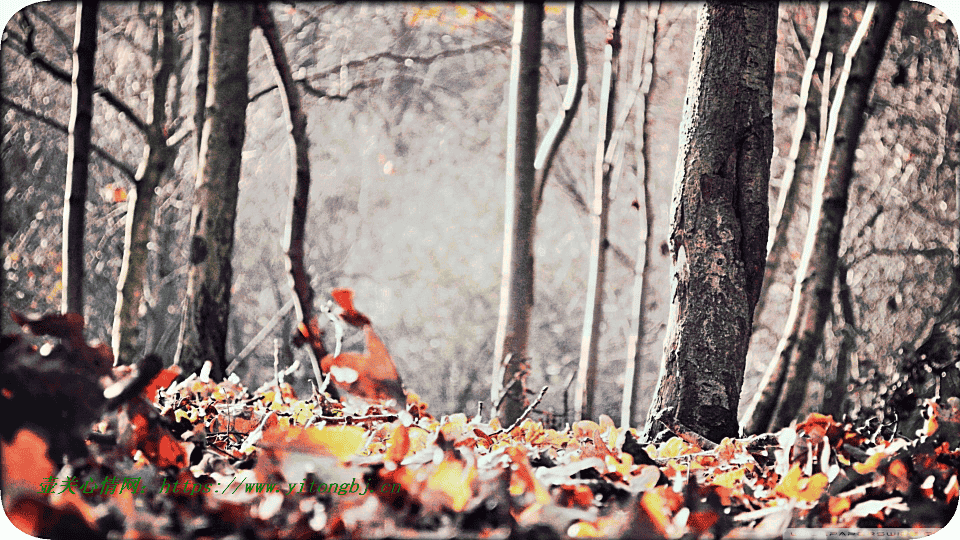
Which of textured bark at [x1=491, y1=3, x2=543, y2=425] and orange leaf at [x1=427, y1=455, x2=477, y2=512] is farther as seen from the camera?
textured bark at [x1=491, y1=3, x2=543, y2=425]

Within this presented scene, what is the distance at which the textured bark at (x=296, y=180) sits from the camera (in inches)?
112

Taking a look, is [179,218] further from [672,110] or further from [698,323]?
[698,323]

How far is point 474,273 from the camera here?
31.4 ft

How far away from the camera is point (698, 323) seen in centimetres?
163

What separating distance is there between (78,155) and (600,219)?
10.0ft

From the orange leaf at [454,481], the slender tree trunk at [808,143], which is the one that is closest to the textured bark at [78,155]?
the orange leaf at [454,481]

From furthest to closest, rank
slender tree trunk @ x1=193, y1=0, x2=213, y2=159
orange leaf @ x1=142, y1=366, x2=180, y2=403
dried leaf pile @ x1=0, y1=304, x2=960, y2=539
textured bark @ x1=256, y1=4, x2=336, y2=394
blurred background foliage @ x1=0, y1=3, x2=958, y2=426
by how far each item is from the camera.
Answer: blurred background foliage @ x1=0, y1=3, x2=958, y2=426 → slender tree trunk @ x1=193, y1=0, x2=213, y2=159 → textured bark @ x1=256, y1=4, x2=336, y2=394 → orange leaf @ x1=142, y1=366, x2=180, y2=403 → dried leaf pile @ x1=0, y1=304, x2=960, y2=539

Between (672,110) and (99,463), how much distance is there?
20.2 feet

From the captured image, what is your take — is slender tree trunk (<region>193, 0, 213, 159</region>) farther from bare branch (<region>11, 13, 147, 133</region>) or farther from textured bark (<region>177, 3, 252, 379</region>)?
bare branch (<region>11, 13, 147, 133</region>)

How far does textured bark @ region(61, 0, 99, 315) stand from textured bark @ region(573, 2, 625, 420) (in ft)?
8.92

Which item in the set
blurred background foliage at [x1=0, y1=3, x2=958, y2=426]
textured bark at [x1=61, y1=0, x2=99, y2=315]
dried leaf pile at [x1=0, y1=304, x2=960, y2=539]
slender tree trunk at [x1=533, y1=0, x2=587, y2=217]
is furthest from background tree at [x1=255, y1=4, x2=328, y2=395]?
dried leaf pile at [x1=0, y1=304, x2=960, y2=539]

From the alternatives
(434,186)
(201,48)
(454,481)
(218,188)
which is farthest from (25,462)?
(434,186)

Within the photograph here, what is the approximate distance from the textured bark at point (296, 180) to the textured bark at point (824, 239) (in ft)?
7.13

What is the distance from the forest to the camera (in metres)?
0.84
